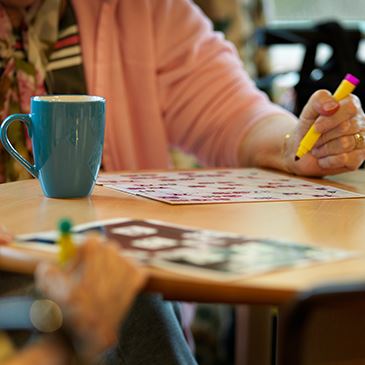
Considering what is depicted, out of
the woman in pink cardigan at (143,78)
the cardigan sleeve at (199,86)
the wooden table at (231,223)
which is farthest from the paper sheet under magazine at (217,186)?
the cardigan sleeve at (199,86)

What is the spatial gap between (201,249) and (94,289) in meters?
0.13

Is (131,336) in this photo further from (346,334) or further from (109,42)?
(109,42)

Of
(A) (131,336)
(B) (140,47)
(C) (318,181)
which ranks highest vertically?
(B) (140,47)

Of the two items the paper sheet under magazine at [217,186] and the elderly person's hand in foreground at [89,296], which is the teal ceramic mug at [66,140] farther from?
the elderly person's hand in foreground at [89,296]

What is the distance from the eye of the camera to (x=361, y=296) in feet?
1.83

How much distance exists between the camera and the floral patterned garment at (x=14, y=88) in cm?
141

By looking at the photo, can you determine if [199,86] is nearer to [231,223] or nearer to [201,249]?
[231,223]

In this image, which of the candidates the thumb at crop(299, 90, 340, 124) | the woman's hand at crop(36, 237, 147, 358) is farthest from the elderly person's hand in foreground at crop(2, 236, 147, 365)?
the thumb at crop(299, 90, 340, 124)

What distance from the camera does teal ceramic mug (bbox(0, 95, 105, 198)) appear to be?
996 mm

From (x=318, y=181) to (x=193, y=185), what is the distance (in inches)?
8.4

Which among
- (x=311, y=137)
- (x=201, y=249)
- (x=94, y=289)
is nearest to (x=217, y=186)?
(x=311, y=137)

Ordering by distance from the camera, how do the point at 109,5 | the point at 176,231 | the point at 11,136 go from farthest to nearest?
the point at 109,5 < the point at 11,136 < the point at 176,231

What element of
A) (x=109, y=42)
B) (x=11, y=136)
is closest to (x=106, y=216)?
(x=11, y=136)

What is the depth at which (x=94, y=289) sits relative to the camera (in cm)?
62
